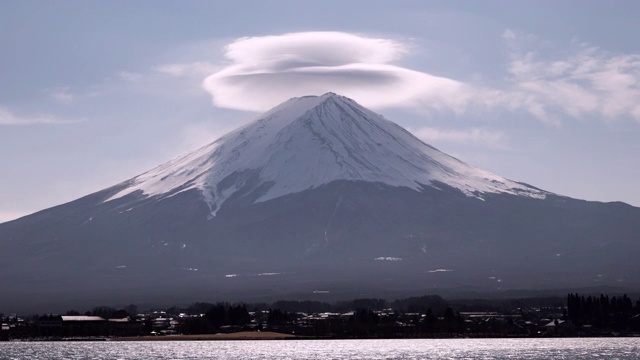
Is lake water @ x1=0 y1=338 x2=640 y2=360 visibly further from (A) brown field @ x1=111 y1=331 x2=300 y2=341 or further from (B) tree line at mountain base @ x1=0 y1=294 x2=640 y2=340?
(B) tree line at mountain base @ x1=0 y1=294 x2=640 y2=340

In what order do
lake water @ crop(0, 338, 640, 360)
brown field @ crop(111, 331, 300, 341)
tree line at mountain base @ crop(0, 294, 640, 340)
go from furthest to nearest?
tree line at mountain base @ crop(0, 294, 640, 340) < brown field @ crop(111, 331, 300, 341) < lake water @ crop(0, 338, 640, 360)

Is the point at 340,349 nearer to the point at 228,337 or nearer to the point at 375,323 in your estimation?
the point at 228,337

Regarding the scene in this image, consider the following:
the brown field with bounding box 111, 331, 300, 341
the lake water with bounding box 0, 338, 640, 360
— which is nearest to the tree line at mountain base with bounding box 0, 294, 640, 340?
the brown field with bounding box 111, 331, 300, 341

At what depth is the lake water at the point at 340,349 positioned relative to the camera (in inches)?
3676

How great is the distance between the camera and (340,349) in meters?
106

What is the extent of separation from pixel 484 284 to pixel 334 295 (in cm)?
2478

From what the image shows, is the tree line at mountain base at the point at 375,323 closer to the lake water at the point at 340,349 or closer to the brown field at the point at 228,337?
the brown field at the point at 228,337

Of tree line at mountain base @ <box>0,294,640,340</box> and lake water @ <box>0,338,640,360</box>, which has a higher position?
tree line at mountain base @ <box>0,294,640,340</box>

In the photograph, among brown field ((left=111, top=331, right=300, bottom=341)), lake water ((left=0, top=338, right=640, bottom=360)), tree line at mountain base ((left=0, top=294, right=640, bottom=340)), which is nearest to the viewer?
lake water ((left=0, top=338, right=640, bottom=360))

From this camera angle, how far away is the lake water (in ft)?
306

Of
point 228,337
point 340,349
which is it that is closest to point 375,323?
point 228,337

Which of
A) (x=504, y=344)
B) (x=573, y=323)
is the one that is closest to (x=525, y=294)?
(x=573, y=323)

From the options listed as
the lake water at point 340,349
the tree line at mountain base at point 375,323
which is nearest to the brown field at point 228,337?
the lake water at point 340,349

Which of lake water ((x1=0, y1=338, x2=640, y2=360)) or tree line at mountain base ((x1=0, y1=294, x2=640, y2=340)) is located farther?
tree line at mountain base ((x1=0, y1=294, x2=640, y2=340))
